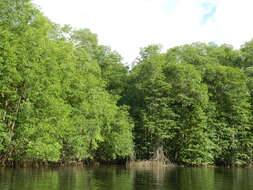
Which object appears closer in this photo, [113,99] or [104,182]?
[104,182]

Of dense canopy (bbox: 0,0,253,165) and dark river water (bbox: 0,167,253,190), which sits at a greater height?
dense canopy (bbox: 0,0,253,165)

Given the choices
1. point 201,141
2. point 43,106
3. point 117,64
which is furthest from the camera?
point 117,64

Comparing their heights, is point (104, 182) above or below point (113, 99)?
below

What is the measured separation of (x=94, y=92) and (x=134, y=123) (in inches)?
463

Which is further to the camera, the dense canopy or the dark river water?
the dense canopy

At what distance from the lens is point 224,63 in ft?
191

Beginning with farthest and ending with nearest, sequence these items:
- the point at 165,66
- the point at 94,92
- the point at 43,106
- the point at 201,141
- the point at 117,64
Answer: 1. the point at 117,64
2. the point at 165,66
3. the point at 201,141
4. the point at 94,92
5. the point at 43,106

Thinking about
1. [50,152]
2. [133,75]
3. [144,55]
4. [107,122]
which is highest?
[144,55]

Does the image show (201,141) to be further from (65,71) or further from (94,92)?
(65,71)

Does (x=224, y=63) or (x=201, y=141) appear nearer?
(x=201, y=141)

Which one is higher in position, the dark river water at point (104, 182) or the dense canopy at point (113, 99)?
the dense canopy at point (113, 99)

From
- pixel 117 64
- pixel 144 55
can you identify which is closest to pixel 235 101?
pixel 144 55

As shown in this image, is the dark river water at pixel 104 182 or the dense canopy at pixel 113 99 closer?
the dark river water at pixel 104 182

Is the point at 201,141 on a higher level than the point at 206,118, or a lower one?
lower
